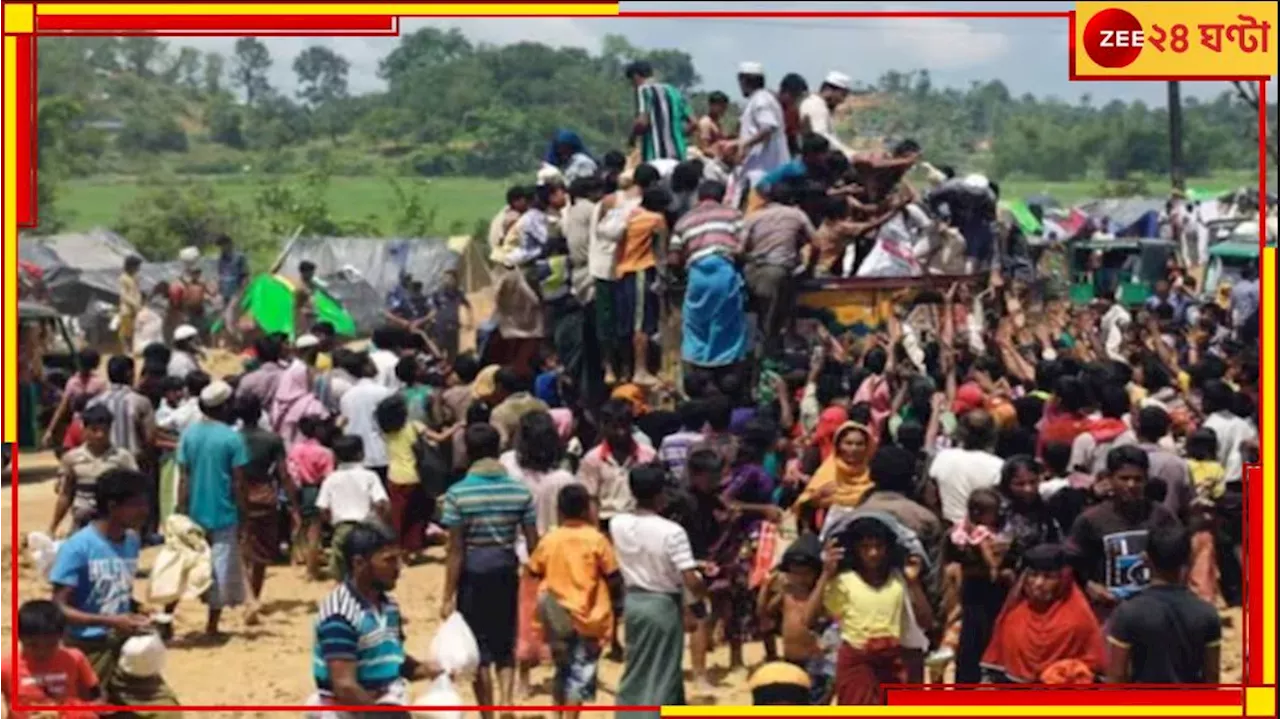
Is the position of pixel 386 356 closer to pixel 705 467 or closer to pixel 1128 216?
pixel 705 467

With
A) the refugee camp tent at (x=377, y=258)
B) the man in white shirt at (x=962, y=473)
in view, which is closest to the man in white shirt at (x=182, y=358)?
the man in white shirt at (x=962, y=473)

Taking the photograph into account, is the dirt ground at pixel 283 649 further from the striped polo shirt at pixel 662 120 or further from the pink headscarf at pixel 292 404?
the striped polo shirt at pixel 662 120

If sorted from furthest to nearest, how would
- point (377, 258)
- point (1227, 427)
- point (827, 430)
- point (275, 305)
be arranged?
point (377, 258) < point (275, 305) < point (1227, 427) < point (827, 430)

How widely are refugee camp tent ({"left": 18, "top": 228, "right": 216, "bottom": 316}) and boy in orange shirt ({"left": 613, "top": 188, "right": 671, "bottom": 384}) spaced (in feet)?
A: 56.8

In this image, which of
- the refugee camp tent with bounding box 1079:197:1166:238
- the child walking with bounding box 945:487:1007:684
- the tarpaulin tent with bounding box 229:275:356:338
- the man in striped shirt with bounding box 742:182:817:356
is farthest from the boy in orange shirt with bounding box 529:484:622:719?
the refugee camp tent with bounding box 1079:197:1166:238

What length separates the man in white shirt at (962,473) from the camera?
10133 millimetres

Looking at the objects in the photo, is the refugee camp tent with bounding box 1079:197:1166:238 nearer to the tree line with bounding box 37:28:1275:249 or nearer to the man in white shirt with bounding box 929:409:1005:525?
the tree line with bounding box 37:28:1275:249

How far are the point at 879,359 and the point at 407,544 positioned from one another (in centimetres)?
321

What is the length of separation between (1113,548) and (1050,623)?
72 centimetres

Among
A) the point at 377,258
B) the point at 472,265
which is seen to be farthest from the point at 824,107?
the point at 377,258

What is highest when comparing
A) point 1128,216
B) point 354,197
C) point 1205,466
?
point 354,197

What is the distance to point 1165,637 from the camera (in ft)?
25.3

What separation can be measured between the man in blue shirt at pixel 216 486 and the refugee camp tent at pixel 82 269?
19.1m

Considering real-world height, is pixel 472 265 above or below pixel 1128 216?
below
